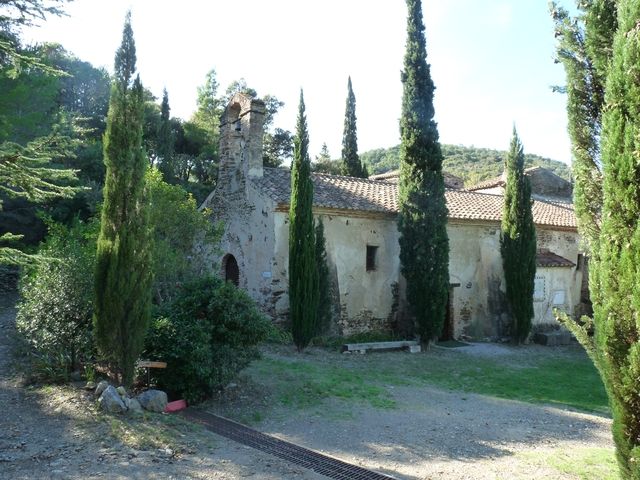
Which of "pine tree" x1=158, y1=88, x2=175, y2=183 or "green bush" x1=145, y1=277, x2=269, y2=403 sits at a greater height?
"pine tree" x1=158, y1=88, x2=175, y2=183

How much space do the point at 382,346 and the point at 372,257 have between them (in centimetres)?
309

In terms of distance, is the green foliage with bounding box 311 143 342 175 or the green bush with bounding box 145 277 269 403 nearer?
the green bush with bounding box 145 277 269 403

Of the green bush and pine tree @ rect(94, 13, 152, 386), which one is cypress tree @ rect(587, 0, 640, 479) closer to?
the green bush

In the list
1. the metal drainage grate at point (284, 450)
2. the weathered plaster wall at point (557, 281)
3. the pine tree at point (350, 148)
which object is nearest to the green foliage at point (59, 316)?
the metal drainage grate at point (284, 450)

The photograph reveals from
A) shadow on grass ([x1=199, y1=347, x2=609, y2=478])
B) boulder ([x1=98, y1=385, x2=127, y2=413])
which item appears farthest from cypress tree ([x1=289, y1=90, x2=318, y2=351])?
boulder ([x1=98, y1=385, x2=127, y2=413])

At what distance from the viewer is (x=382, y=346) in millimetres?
14852

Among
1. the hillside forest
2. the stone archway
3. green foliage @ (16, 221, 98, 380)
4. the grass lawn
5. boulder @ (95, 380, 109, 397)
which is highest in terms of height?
the hillside forest

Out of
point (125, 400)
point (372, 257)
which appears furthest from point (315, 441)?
point (372, 257)

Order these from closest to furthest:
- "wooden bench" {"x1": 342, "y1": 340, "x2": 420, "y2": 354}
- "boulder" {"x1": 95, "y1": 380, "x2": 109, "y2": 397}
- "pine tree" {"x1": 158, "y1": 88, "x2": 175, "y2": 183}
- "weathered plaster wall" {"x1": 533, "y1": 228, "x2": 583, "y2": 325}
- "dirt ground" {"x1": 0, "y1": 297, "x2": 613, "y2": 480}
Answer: "dirt ground" {"x1": 0, "y1": 297, "x2": 613, "y2": 480}, "boulder" {"x1": 95, "y1": 380, "x2": 109, "y2": 397}, "wooden bench" {"x1": 342, "y1": 340, "x2": 420, "y2": 354}, "weathered plaster wall" {"x1": 533, "y1": 228, "x2": 583, "y2": 325}, "pine tree" {"x1": 158, "y1": 88, "x2": 175, "y2": 183}

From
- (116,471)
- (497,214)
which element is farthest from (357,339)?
(116,471)

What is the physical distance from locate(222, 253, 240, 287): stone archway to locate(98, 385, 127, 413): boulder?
10.2 meters

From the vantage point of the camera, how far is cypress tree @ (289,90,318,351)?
13.6 metres

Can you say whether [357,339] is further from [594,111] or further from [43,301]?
[594,111]

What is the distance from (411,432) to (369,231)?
384 inches
